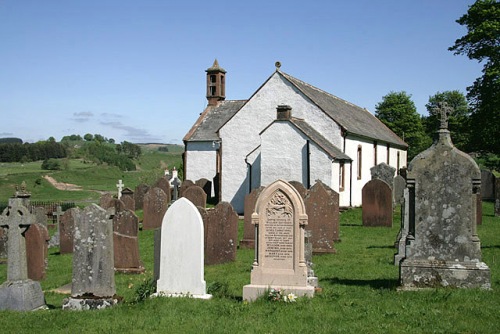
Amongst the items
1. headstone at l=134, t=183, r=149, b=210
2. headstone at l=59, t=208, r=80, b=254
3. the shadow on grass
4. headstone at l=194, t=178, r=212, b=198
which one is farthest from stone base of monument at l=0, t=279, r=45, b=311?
headstone at l=194, t=178, r=212, b=198

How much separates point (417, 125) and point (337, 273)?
58654 mm

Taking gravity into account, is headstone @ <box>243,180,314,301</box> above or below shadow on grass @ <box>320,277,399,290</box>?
above

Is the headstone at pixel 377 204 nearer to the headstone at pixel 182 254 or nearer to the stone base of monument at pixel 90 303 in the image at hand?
the headstone at pixel 182 254

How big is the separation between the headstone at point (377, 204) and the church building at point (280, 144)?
628cm

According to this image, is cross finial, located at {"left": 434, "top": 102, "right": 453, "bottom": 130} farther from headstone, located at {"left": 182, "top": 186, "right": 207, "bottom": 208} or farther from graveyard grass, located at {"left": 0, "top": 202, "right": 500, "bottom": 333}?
headstone, located at {"left": 182, "top": 186, "right": 207, "bottom": 208}

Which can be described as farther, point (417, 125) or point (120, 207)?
point (417, 125)

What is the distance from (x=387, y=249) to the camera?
50.1ft

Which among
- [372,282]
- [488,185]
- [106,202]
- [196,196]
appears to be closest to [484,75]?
[488,185]

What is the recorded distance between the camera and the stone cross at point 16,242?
9469 mm

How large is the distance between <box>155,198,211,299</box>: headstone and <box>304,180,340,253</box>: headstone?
6.07 metres

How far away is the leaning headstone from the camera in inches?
367

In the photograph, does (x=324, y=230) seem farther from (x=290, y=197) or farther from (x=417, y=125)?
(x=417, y=125)

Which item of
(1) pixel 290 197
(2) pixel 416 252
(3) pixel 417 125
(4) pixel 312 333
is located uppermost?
(3) pixel 417 125

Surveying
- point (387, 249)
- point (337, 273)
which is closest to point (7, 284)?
point (337, 273)
